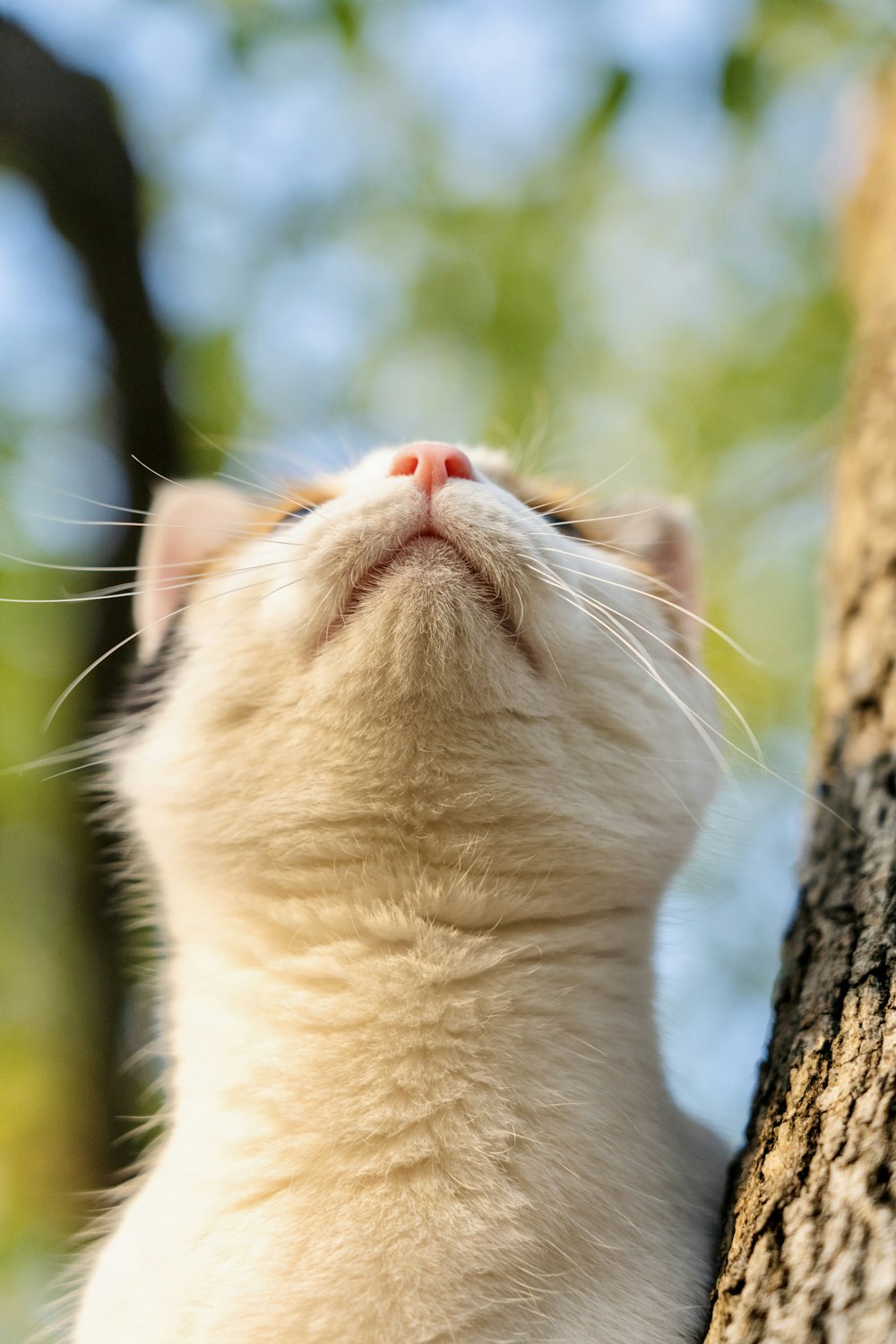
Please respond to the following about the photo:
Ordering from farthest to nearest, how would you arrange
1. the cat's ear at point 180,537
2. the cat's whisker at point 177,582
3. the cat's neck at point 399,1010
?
the cat's ear at point 180,537 → the cat's whisker at point 177,582 → the cat's neck at point 399,1010

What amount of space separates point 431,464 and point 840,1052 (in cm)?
120

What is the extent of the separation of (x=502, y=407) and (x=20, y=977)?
3.82 m

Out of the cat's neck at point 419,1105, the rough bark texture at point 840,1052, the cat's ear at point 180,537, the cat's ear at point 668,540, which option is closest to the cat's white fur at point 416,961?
the cat's neck at point 419,1105

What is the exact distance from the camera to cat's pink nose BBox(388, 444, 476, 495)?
1912mm

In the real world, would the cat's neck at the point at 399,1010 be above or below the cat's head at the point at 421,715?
below

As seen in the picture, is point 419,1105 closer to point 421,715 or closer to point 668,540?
point 421,715

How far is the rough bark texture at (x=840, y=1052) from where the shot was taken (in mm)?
1298

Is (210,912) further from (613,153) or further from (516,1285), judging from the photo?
(613,153)

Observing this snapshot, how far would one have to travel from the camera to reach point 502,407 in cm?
577

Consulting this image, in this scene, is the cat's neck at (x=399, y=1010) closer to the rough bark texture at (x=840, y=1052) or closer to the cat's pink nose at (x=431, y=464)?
the rough bark texture at (x=840, y=1052)

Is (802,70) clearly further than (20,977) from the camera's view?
No

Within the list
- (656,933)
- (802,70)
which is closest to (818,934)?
(656,933)

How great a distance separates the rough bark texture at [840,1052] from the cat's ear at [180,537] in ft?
5.04

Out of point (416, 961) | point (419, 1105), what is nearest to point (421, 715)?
point (416, 961)
